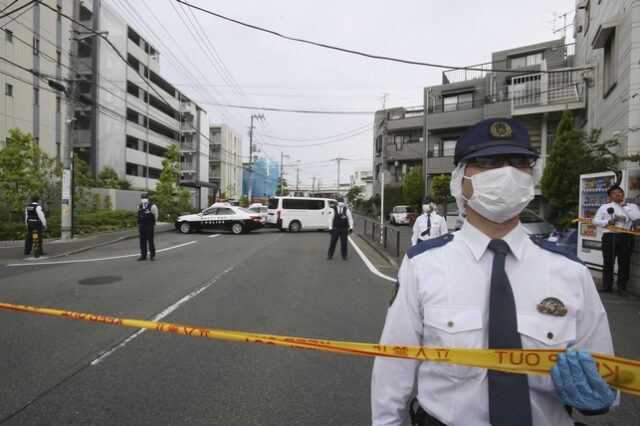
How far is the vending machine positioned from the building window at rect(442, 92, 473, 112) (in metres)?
20.2

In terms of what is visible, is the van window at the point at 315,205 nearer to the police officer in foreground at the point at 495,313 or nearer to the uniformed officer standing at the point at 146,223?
the uniformed officer standing at the point at 146,223

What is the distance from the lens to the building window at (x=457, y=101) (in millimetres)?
27214

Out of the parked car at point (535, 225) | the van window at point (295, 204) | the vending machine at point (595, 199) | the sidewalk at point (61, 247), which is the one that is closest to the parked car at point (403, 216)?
the van window at point (295, 204)

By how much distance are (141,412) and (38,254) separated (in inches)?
396

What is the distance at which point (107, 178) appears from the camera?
3266cm

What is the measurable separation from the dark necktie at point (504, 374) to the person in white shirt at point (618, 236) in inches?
251

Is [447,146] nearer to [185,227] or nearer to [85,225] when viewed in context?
[185,227]

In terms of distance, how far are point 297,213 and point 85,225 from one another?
10.4 meters

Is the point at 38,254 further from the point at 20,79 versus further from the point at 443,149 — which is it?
the point at 443,149

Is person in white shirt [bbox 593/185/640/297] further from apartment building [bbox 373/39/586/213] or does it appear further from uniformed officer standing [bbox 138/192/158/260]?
apartment building [bbox 373/39/586/213]

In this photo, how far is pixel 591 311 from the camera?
133 cm

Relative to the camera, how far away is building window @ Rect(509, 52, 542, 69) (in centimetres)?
2516

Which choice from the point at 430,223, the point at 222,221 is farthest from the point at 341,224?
the point at 222,221

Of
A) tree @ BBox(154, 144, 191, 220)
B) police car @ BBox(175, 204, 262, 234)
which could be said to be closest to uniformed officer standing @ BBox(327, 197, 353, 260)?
police car @ BBox(175, 204, 262, 234)
